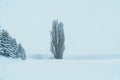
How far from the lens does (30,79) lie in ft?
26.6

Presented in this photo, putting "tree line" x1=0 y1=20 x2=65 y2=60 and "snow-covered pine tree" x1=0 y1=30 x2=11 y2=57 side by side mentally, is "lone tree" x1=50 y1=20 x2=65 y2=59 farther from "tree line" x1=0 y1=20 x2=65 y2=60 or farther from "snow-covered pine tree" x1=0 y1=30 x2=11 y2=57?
"snow-covered pine tree" x1=0 y1=30 x2=11 y2=57

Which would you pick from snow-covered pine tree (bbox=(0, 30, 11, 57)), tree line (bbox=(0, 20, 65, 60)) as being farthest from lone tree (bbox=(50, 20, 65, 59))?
snow-covered pine tree (bbox=(0, 30, 11, 57))

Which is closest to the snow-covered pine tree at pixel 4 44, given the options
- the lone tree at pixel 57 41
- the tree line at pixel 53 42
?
the tree line at pixel 53 42

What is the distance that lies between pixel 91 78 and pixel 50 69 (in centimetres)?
258

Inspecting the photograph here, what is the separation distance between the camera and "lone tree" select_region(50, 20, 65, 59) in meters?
20.6

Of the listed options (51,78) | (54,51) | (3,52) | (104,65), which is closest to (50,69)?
(51,78)

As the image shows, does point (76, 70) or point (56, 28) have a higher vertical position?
point (56, 28)

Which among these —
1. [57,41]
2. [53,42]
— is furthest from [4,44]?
[57,41]

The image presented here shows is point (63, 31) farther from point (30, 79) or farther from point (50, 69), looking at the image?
point (30, 79)

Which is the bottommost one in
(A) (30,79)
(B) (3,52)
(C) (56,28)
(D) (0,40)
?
(A) (30,79)

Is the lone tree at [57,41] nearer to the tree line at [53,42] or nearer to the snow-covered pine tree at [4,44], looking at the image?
the tree line at [53,42]

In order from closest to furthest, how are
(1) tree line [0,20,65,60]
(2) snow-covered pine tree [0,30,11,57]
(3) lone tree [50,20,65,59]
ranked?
(2) snow-covered pine tree [0,30,11,57], (1) tree line [0,20,65,60], (3) lone tree [50,20,65,59]

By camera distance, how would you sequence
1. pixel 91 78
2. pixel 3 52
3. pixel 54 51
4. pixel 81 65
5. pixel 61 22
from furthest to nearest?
pixel 61 22, pixel 54 51, pixel 3 52, pixel 81 65, pixel 91 78

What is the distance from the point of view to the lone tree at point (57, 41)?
20641mm
